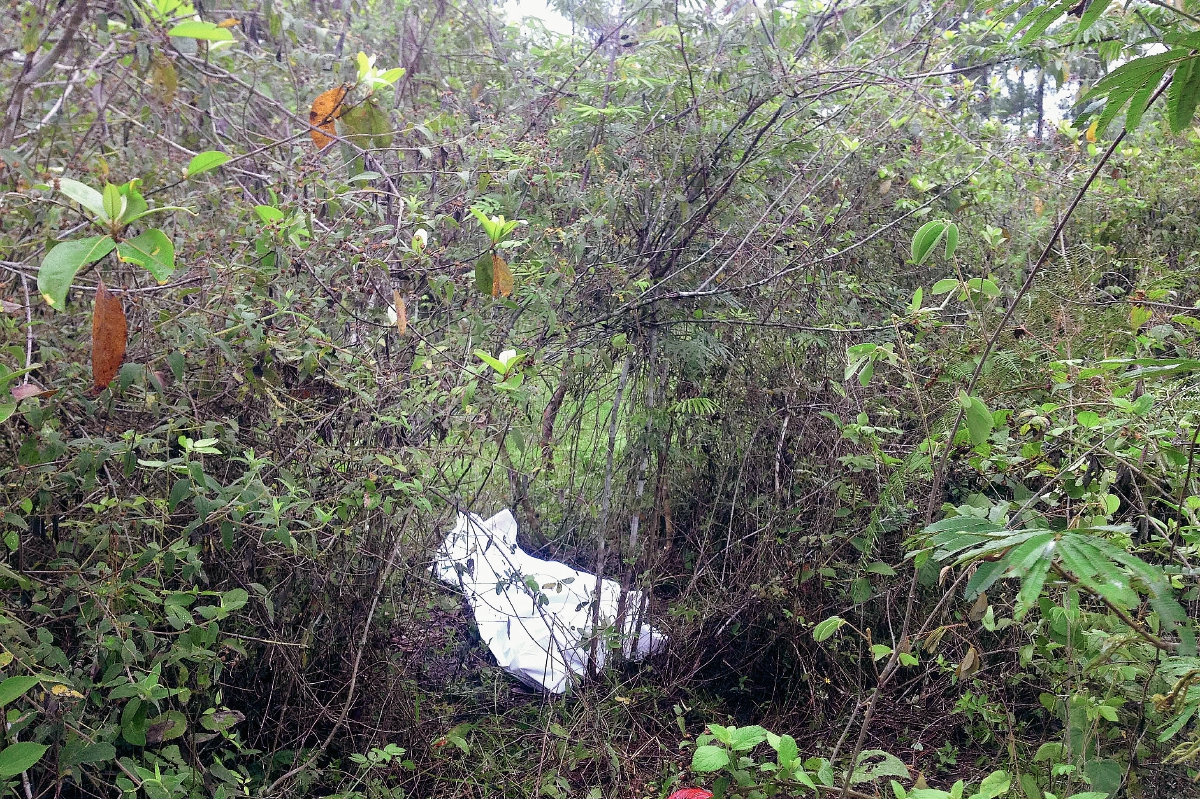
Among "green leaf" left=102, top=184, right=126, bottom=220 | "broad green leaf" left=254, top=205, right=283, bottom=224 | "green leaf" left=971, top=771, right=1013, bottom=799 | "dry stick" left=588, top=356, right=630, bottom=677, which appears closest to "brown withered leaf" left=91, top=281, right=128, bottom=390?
"green leaf" left=102, top=184, right=126, bottom=220

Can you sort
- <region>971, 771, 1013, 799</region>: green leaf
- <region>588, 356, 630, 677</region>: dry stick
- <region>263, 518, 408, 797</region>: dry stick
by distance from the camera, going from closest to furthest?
1. <region>971, 771, 1013, 799</region>: green leaf
2. <region>263, 518, 408, 797</region>: dry stick
3. <region>588, 356, 630, 677</region>: dry stick

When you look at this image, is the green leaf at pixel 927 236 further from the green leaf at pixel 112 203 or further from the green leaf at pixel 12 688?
the green leaf at pixel 12 688

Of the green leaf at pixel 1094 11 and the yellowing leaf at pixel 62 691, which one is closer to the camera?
the green leaf at pixel 1094 11

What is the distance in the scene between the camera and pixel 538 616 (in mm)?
3203

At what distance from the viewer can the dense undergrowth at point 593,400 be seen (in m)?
1.72

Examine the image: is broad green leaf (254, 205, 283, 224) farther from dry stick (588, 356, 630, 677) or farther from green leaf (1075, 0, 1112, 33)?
green leaf (1075, 0, 1112, 33)

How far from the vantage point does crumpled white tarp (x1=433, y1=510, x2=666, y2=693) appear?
288 cm

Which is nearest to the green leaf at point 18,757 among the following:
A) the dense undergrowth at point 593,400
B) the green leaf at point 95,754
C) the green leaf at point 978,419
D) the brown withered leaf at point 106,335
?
the dense undergrowth at point 593,400

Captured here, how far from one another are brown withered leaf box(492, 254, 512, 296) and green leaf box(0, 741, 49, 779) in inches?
53.5

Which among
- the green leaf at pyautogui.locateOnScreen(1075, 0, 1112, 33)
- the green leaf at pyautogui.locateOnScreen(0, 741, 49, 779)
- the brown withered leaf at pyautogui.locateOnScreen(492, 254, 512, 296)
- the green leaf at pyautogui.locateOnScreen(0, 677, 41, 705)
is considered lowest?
the green leaf at pyautogui.locateOnScreen(0, 741, 49, 779)

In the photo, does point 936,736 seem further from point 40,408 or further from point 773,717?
point 40,408

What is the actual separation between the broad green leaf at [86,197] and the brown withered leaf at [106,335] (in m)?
0.21

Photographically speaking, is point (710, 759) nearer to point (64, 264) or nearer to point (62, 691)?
point (62, 691)

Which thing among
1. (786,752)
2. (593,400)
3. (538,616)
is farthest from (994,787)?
(593,400)
